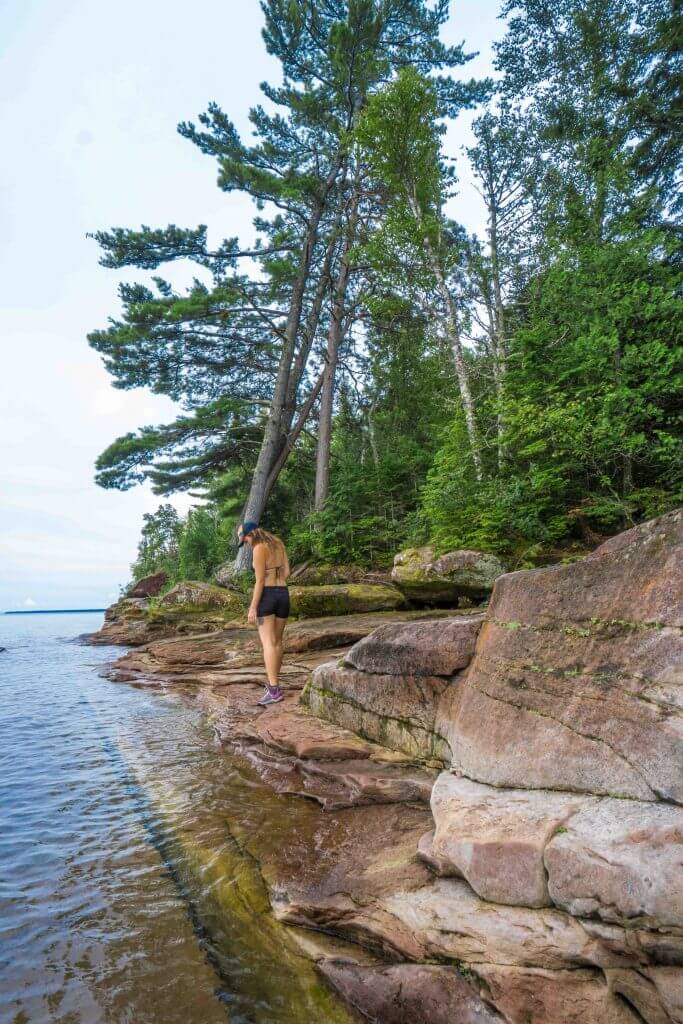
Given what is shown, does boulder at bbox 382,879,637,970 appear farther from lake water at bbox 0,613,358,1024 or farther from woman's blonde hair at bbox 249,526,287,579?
woman's blonde hair at bbox 249,526,287,579

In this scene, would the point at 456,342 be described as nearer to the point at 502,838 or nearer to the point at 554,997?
the point at 502,838

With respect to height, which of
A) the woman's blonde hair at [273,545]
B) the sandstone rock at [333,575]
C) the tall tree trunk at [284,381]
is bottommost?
the sandstone rock at [333,575]

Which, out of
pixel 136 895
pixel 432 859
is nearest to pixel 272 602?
pixel 136 895

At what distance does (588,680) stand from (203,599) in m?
13.9

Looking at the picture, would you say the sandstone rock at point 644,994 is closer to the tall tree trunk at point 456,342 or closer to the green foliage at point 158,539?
the tall tree trunk at point 456,342

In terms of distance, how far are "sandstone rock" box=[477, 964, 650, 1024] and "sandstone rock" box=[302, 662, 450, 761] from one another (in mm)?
1980

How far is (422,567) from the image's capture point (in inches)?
385

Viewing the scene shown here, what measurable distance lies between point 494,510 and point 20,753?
892cm

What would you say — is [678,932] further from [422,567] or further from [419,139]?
[419,139]

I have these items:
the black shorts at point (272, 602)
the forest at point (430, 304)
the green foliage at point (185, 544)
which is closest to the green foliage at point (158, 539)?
the green foliage at point (185, 544)

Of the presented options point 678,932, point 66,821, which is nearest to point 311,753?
point 66,821

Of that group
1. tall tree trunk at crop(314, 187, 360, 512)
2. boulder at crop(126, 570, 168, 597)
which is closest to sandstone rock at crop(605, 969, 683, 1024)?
tall tree trunk at crop(314, 187, 360, 512)

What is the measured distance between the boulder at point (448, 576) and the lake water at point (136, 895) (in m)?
5.09

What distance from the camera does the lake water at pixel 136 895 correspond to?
2330mm
